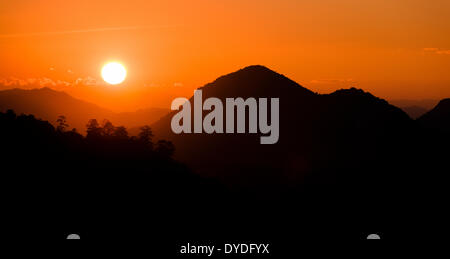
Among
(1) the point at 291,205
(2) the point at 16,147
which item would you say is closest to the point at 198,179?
(2) the point at 16,147

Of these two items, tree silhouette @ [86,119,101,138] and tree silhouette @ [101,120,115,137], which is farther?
tree silhouette @ [101,120,115,137]

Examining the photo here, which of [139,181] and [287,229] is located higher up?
[139,181]

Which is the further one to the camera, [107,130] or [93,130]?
[107,130]

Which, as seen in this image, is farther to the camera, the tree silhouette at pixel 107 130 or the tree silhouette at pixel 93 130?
the tree silhouette at pixel 107 130

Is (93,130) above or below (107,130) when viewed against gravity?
below
